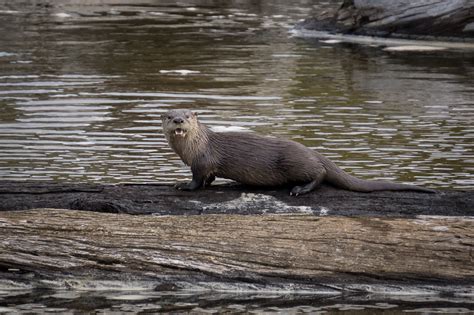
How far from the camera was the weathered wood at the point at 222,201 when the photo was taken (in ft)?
22.3

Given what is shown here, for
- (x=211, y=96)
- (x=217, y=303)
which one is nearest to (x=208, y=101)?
(x=211, y=96)

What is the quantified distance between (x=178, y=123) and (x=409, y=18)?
1135 centimetres

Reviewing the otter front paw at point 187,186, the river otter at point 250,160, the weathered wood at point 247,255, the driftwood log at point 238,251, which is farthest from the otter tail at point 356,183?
the otter front paw at point 187,186

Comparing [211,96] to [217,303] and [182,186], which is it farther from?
[217,303]

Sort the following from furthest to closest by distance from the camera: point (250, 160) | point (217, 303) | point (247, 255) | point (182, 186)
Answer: point (250, 160)
point (182, 186)
point (247, 255)
point (217, 303)

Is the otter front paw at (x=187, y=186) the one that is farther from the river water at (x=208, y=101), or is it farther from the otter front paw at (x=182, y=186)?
the river water at (x=208, y=101)

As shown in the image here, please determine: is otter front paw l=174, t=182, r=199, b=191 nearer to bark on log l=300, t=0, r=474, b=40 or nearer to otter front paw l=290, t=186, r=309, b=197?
otter front paw l=290, t=186, r=309, b=197

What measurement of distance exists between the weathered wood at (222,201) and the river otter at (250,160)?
2.8 inches

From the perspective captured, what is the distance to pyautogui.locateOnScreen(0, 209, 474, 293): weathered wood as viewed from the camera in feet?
20.7

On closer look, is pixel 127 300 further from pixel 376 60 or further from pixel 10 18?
pixel 10 18

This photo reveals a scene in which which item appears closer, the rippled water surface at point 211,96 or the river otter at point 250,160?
the river otter at point 250,160

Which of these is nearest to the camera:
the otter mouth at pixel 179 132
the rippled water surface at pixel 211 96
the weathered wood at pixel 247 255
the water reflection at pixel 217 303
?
the water reflection at pixel 217 303

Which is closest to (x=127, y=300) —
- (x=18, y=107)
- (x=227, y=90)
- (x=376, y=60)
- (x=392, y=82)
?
(x=18, y=107)

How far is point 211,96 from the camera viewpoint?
13.5 metres
